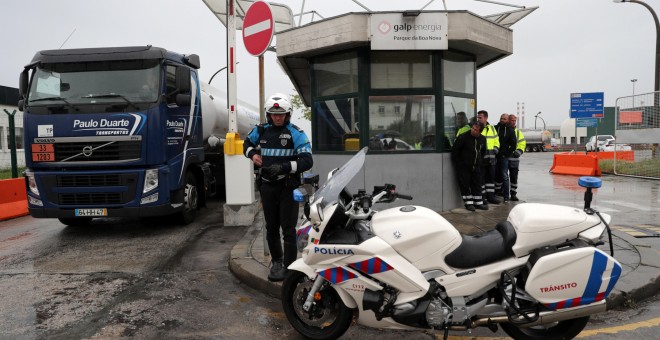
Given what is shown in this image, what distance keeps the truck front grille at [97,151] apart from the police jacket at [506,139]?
6900 mm

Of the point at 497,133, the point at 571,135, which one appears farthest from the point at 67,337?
the point at 571,135

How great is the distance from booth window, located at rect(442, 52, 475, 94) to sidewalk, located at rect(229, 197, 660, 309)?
250cm

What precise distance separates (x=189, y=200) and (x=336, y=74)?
11.6 feet

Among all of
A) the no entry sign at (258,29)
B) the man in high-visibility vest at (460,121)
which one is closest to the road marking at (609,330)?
the no entry sign at (258,29)

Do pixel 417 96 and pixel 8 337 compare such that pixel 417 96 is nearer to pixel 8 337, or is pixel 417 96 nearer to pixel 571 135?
pixel 8 337

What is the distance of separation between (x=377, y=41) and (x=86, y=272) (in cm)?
527

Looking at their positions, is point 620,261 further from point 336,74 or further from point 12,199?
point 12,199

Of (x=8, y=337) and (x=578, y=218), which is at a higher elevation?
(x=578, y=218)

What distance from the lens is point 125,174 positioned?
23.4 ft

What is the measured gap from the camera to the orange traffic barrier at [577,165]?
15711mm

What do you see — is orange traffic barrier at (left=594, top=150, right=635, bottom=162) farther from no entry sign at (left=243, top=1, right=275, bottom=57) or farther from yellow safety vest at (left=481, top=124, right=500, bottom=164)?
no entry sign at (left=243, top=1, right=275, bottom=57)

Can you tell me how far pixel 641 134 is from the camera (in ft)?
46.9

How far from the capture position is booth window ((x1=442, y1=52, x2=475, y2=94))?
27.0 ft

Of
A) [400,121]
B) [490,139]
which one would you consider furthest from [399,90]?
[490,139]
